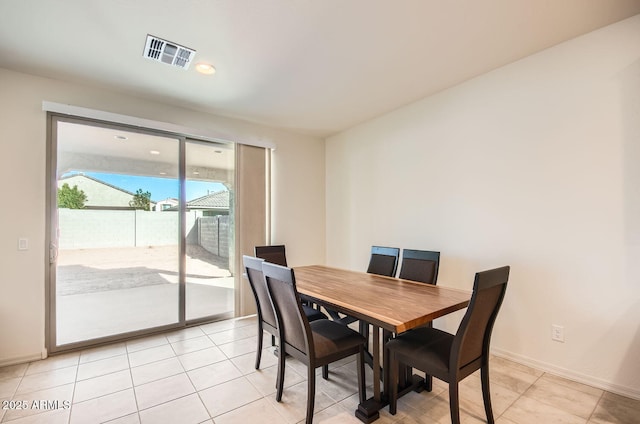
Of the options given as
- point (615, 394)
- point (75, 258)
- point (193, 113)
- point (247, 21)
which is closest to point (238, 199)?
point (193, 113)

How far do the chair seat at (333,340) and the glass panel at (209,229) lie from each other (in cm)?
216

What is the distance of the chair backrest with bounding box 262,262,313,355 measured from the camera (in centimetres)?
173

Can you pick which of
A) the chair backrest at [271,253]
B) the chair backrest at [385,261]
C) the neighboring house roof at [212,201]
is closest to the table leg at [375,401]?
the chair backrest at [385,261]

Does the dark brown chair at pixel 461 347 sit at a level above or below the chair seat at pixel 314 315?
above

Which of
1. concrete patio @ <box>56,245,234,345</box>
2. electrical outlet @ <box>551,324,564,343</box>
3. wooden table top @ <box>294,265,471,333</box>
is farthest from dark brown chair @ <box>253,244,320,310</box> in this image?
electrical outlet @ <box>551,324,564,343</box>

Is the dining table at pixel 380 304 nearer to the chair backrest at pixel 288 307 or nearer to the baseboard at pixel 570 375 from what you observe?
the chair backrest at pixel 288 307

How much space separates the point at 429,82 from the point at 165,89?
2.79 meters

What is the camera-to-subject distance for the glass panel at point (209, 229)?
3611 mm

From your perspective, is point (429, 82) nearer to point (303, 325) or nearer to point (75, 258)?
point (303, 325)

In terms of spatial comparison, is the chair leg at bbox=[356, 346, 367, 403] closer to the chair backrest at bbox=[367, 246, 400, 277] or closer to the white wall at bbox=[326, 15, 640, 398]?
the chair backrest at bbox=[367, 246, 400, 277]

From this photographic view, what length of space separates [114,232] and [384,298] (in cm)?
304

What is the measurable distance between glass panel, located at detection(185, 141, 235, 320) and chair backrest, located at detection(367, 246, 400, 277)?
2.00 m

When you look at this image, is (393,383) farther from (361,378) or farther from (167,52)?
(167,52)

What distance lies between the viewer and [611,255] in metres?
2.10
